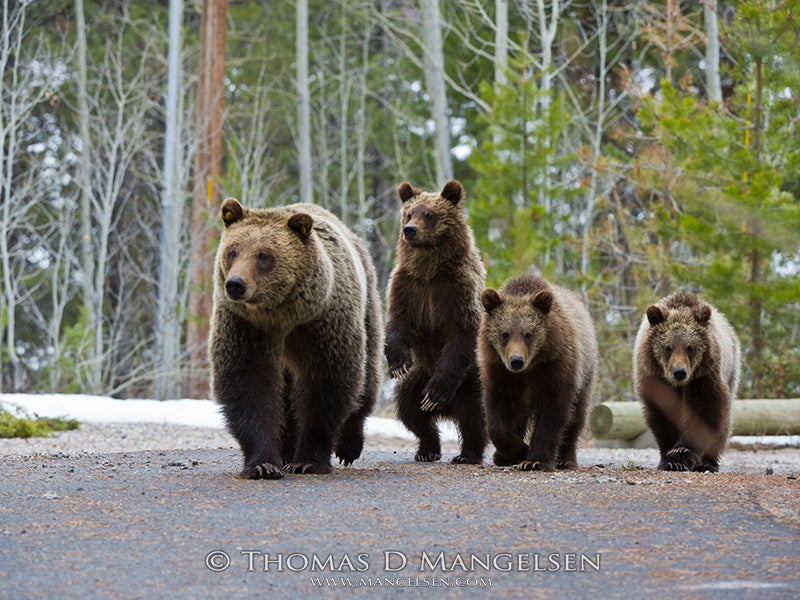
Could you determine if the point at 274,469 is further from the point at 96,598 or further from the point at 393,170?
the point at 393,170

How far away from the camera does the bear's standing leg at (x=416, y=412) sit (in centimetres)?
841

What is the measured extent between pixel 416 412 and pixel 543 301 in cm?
139

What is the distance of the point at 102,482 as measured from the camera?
6633 millimetres

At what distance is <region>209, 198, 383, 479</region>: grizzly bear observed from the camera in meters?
6.75

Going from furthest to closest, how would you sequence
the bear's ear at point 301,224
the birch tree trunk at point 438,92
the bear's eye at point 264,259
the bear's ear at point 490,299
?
the birch tree trunk at point 438,92, the bear's ear at point 490,299, the bear's ear at point 301,224, the bear's eye at point 264,259

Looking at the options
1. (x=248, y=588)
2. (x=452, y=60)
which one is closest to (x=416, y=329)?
(x=248, y=588)

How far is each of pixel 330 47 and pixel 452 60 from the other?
670 centimetres

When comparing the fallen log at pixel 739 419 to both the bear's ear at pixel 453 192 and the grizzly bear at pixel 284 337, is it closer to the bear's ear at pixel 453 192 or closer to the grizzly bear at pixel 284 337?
the bear's ear at pixel 453 192

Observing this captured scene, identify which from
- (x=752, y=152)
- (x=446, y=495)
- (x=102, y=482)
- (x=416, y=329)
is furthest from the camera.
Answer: (x=752, y=152)

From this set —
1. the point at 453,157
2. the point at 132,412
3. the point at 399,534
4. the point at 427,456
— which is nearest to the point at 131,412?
the point at 132,412

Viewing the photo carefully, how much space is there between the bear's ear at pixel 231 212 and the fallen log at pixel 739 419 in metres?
6.38

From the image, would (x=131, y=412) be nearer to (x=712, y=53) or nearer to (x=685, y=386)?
(x=685, y=386)

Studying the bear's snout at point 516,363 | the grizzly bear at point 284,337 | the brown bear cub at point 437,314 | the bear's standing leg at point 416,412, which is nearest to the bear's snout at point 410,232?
the brown bear cub at point 437,314

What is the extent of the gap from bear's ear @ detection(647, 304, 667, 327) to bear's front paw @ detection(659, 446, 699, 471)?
0.95m
